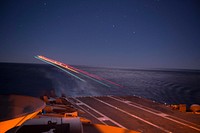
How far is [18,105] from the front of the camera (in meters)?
8.73

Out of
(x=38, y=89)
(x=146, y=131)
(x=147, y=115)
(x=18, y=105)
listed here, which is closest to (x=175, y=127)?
(x=146, y=131)

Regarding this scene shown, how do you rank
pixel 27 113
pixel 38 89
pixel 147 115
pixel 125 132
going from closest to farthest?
pixel 27 113, pixel 125 132, pixel 147 115, pixel 38 89

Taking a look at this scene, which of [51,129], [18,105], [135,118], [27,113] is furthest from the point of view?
[135,118]

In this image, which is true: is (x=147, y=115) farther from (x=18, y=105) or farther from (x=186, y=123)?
(x=18, y=105)

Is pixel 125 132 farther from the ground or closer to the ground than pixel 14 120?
closer to the ground

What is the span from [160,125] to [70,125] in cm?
1177

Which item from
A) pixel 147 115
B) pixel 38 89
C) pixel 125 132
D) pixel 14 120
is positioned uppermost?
pixel 14 120

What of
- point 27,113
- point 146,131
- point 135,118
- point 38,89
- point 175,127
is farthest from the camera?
point 38,89

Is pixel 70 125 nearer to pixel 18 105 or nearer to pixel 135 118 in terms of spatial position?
pixel 18 105

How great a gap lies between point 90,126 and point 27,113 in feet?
8.81

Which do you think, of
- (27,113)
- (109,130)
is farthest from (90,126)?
(27,113)

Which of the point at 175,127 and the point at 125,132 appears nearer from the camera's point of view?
the point at 125,132

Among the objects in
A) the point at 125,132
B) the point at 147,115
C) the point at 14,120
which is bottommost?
the point at 147,115

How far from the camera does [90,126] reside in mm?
8211
